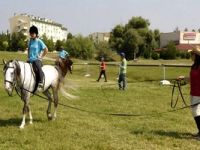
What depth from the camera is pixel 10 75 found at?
9844mm

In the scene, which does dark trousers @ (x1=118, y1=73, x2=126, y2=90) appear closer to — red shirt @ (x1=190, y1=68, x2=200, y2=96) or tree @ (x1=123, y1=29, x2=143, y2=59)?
red shirt @ (x1=190, y1=68, x2=200, y2=96)

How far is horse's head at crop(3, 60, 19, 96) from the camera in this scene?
9.71 metres

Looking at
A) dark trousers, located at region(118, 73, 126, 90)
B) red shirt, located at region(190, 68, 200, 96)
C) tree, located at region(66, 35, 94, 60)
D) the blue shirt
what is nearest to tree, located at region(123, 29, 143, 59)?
tree, located at region(66, 35, 94, 60)

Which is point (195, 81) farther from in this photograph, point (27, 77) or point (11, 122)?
point (11, 122)

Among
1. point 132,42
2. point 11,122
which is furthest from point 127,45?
point 11,122

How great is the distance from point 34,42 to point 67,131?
247 cm

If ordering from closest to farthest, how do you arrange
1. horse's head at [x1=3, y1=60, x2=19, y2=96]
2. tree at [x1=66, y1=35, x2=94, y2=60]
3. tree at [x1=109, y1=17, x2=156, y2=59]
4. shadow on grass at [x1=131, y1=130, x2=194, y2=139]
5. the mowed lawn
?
1. the mowed lawn
2. horse's head at [x1=3, y1=60, x2=19, y2=96]
3. shadow on grass at [x1=131, y1=130, x2=194, y2=139]
4. tree at [x1=66, y1=35, x2=94, y2=60]
5. tree at [x1=109, y1=17, x2=156, y2=59]

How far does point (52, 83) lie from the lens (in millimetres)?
11648

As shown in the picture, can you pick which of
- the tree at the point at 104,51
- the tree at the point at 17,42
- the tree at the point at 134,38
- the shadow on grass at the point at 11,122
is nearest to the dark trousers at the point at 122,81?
the shadow on grass at the point at 11,122

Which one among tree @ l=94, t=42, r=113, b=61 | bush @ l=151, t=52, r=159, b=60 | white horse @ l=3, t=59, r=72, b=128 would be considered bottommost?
bush @ l=151, t=52, r=159, b=60

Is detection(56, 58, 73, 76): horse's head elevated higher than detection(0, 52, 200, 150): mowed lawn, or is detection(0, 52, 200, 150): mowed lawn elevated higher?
detection(56, 58, 73, 76): horse's head

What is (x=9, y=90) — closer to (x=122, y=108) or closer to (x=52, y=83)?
(x=52, y=83)

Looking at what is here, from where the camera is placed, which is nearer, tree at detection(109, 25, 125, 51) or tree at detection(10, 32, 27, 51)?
tree at detection(109, 25, 125, 51)

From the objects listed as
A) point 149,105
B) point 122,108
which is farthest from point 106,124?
point 149,105
